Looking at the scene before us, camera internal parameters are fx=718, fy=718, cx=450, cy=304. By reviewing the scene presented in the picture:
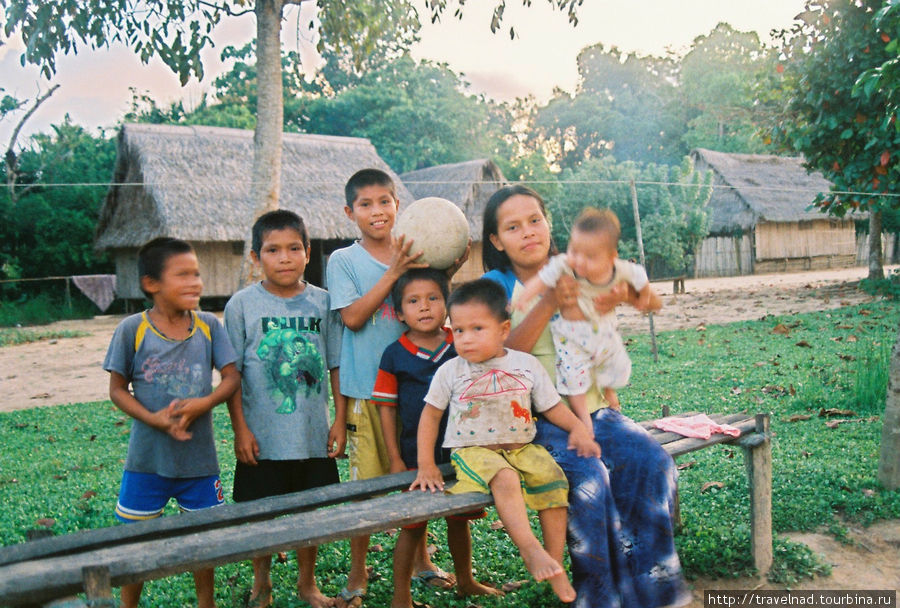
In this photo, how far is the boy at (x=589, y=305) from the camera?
246cm

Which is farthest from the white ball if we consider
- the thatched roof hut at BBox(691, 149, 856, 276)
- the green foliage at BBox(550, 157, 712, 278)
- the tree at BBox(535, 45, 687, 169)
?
the tree at BBox(535, 45, 687, 169)

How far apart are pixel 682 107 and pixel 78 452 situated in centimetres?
3821

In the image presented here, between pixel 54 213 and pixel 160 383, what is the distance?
1804 cm

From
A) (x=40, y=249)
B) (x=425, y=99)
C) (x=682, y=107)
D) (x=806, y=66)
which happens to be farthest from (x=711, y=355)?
(x=682, y=107)

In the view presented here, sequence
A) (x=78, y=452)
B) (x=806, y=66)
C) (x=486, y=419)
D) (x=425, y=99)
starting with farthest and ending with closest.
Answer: (x=425, y=99) < (x=806, y=66) < (x=78, y=452) < (x=486, y=419)

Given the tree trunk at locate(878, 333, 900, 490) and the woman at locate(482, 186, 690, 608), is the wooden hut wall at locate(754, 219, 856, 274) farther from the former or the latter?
the woman at locate(482, 186, 690, 608)

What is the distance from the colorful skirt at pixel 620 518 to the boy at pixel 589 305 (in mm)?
151

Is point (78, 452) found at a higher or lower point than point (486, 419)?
lower

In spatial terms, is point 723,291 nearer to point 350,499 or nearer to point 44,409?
point 44,409

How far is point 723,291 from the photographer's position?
17.3m

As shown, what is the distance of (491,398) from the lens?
8.16 ft

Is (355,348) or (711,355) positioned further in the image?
(711,355)

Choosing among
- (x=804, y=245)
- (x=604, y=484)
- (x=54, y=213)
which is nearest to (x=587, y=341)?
(x=604, y=484)

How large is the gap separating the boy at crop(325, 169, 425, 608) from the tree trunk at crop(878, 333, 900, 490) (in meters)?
2.72
